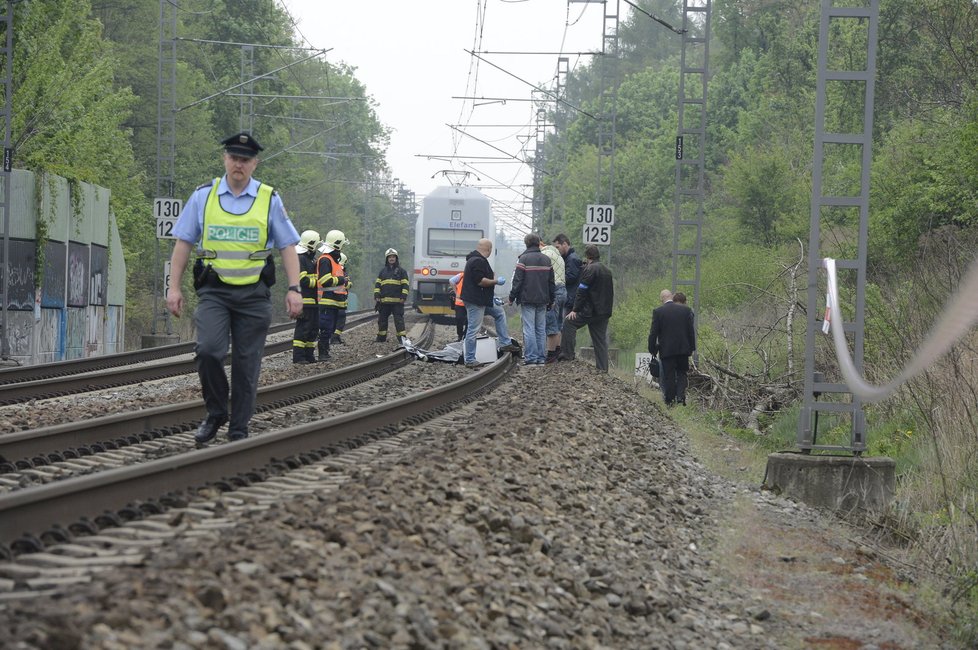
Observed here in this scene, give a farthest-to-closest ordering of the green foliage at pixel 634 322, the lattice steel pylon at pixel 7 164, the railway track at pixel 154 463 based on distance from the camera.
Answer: the green foliage at pixel 634 322 < the lattice steel pylon at pixel 7 164 < the railway track at pixel 154 463

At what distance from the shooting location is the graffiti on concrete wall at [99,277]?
28.1 m

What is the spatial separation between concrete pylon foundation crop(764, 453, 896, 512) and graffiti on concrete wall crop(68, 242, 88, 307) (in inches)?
751

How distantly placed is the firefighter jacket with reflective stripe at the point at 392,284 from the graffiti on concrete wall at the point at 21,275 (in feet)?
21.3

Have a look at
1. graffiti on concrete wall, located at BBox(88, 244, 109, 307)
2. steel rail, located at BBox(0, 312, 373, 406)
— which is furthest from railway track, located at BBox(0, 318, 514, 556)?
graffiti on concrete wall, located at BBox(88, 244, 109, 307)

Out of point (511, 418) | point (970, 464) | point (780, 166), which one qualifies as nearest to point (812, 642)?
point (970, 464)

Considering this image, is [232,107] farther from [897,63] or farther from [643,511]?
[643,511]

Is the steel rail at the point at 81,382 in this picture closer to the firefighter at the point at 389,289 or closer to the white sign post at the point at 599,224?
the firefighter at the point at 389,289

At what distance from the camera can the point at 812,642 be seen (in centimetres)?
618

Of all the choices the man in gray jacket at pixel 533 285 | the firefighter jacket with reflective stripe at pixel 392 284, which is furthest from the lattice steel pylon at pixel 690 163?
the firefighter jacket with reflective stripe at pixel 392 284

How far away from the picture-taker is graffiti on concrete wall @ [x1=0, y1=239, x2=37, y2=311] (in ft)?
76.8

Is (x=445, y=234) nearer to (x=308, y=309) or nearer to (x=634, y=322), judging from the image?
(x=634, y=322)

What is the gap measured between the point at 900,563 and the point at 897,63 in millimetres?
32270

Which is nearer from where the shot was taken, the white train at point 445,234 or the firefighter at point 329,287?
the firefighter at point 329,287

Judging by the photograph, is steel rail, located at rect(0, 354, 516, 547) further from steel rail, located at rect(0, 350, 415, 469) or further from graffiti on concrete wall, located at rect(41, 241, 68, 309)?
graffiti on concrete wall, located at rect(41, 241, 68, 309)
